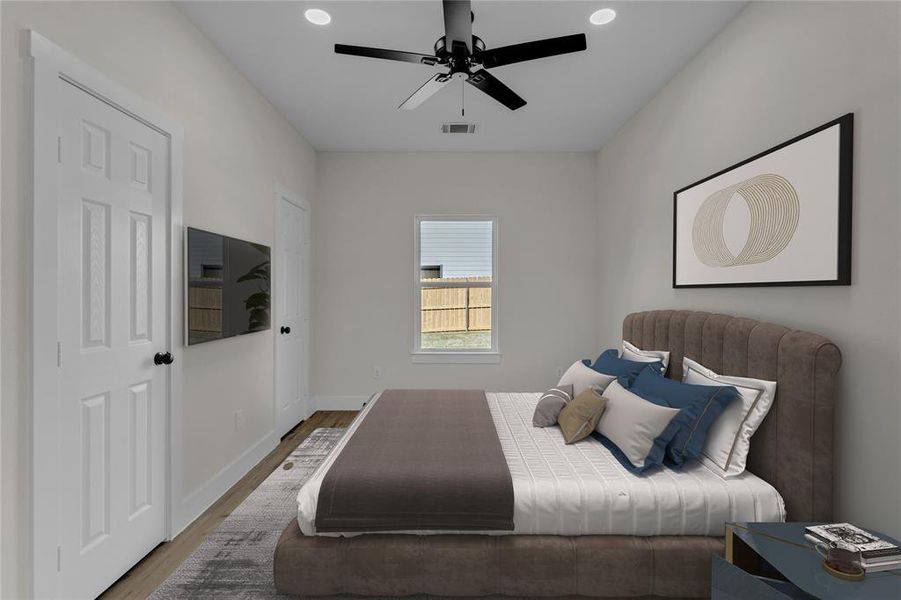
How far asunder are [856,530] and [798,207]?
1.28 meters

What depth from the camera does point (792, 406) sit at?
169 cm

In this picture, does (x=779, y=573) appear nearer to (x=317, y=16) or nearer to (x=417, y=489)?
(x=417, y=489)

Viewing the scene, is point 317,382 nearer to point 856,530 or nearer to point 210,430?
point 210,430

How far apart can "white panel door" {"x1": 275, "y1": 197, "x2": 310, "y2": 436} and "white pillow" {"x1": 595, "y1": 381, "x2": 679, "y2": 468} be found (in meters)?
2.78

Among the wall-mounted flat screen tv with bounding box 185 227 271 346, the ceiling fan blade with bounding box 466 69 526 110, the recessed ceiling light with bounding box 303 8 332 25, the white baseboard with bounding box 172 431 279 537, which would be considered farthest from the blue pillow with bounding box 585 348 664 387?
the recessed ceiling light with bounding box 303 8 332 25

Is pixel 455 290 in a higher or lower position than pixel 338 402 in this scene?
higher

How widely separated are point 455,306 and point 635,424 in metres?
2.85

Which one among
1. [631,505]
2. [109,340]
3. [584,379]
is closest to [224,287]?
[109,340]

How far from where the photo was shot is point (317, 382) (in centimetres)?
457

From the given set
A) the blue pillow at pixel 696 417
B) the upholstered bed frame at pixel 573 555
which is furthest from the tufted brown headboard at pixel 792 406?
the blue pillow at pixel 696 417

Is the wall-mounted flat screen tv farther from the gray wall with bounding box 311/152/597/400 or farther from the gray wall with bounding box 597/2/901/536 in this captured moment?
the gray wall with bounding box 597/2/901/536

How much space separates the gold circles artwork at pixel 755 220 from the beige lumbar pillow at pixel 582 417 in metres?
1.06

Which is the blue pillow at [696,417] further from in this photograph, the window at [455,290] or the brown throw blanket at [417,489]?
the window at [455,290]

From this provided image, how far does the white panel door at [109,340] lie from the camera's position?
163 cm
